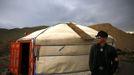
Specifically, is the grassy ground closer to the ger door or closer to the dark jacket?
the ger door

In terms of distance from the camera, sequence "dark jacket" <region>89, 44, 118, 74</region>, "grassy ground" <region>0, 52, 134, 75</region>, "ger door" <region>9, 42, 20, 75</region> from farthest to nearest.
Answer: "grassy ground" <region>0, 52, 134, 75</region> → "ger door" <region>9, 42, 20, 75</region> → "dark jacket" <region>89, 44, 118, 74</region>

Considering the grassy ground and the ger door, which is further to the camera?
the grassy ground

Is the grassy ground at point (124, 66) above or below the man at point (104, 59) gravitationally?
below

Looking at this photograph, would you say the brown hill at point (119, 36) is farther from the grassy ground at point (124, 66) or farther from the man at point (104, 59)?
the man at point (104, 59)

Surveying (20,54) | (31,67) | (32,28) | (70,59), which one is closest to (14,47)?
(20,54)

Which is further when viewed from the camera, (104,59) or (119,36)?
(119,36)

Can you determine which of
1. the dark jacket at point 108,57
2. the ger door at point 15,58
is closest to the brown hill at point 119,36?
the ger door at point 15,58

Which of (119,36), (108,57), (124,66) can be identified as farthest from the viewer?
(119,36)

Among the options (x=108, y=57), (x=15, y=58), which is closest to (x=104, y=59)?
(x=108, y=57)

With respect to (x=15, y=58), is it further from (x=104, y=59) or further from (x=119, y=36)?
(x=119, y=36)

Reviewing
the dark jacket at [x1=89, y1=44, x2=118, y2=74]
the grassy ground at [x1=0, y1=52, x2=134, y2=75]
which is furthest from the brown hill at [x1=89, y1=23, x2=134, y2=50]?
the dark jacket at [x1=89, y1=44, x2=118, y2=74]

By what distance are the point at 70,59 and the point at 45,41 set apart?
0.77 meters

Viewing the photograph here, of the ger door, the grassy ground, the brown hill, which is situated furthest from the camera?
the brown hill

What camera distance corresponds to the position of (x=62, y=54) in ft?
22.4
